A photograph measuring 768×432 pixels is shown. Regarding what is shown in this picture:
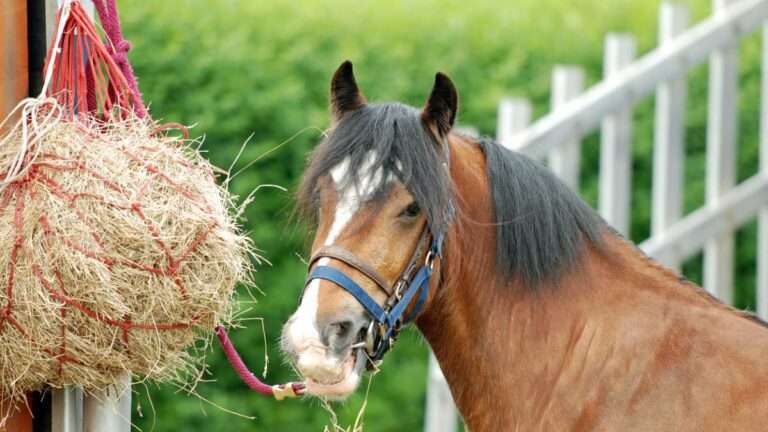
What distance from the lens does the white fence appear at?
19.8 ft

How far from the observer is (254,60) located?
699 centimetres

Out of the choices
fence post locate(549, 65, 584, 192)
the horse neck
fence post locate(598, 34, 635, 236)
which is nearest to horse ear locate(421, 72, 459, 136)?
the horse neck

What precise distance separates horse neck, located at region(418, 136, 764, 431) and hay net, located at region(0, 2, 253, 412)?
0.67m

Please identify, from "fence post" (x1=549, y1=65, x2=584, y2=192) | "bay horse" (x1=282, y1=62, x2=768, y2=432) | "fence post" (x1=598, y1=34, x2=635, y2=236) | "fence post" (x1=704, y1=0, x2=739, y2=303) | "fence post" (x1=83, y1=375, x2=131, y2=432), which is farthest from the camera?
"fence post" (x1=704, y1=0, x2=739, y2=303)

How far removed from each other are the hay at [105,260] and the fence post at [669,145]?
3663 millimetres

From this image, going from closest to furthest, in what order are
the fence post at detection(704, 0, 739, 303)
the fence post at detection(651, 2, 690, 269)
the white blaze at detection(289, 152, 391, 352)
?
the white blaze at detection(289, 152, 391, 352)
the fence post at detection(651, 2, 690, 269)
the fence post at detection(704, 0, 739, 303)

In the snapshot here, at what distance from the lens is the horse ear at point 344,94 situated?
3543 mm

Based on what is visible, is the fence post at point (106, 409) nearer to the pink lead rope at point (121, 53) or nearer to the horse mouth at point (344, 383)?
the pink lead rope at point (121, 53)

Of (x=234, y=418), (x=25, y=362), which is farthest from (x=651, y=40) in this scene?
(x=25, y=362)

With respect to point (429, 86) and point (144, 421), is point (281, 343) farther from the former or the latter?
point (429, 86)

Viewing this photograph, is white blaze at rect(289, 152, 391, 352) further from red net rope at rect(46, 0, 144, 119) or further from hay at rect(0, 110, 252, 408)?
red net rope at rect(46, 0, 144, 119)

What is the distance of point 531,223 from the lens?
353 cm

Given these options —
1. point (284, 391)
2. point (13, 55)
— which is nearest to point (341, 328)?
point (284, 391)

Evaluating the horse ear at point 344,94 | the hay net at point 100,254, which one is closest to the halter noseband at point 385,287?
the hay net at point 100,254
